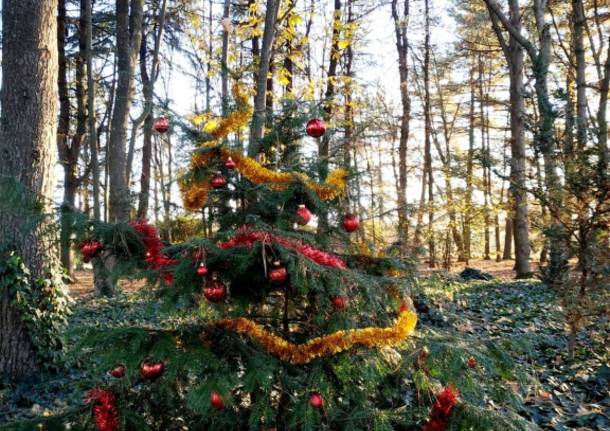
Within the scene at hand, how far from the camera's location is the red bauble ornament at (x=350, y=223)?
2.11m

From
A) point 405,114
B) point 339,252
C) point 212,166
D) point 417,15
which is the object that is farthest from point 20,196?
point 417,15

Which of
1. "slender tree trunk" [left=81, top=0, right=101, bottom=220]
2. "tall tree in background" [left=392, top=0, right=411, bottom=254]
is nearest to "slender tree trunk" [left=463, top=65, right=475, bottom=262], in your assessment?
"tall tree in background" [left=392, top=0, right=411, bottom=254]

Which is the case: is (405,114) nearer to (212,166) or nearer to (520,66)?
(520,66)

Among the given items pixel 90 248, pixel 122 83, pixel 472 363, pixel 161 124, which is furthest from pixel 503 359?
pixel 122 83

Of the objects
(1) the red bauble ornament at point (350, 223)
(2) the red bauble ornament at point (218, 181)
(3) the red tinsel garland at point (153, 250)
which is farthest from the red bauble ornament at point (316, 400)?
(2) the red bauble ornament at point (218, 181)

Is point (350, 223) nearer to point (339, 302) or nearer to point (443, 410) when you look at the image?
point (339, 302)

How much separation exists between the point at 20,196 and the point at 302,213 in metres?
1.09

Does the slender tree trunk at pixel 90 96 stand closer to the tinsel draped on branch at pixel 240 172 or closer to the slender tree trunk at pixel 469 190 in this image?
the slender tree trunk at pixel 469 190

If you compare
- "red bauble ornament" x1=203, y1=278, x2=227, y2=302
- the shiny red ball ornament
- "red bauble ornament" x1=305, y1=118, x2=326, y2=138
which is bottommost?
the shiny red ball ornament

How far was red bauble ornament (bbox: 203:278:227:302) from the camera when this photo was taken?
1.57 metres

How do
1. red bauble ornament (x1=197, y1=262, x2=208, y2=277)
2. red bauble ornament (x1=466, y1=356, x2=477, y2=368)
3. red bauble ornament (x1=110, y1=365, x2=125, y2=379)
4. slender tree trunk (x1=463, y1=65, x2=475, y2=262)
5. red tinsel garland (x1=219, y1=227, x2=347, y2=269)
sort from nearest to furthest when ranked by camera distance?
red bauble ornament (x1=197, y1=262, x2=208, y2=277), red tinsel garland (x1=219, y1=227, x2=347, y2=269), red bauble ornament (x1=466, y1=356, x2=477, y2=368), red bauble ornament (x1=110, y1=365, x2=125, y2=379), slender tree trunk (x1=463, y1=65, x2=475, y2=262)

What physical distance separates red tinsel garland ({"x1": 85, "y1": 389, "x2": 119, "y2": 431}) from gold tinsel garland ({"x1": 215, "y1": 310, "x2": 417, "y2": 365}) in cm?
48

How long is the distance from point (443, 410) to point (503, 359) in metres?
0.38

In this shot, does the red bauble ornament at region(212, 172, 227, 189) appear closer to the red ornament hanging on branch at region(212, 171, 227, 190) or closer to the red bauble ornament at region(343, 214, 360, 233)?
the red ornament hanging on branch at region(212, 171, 227, 190)
